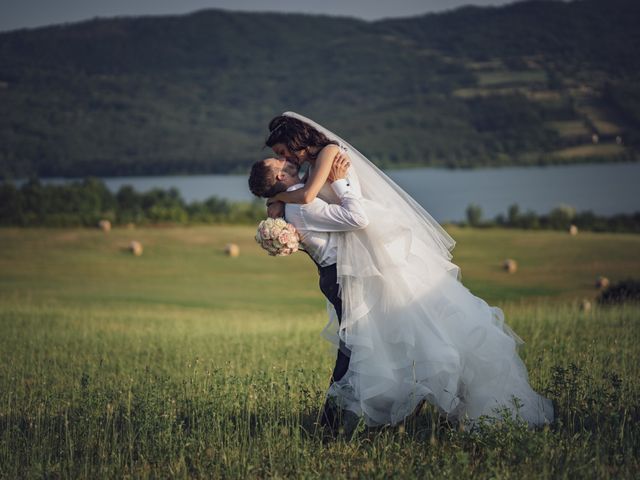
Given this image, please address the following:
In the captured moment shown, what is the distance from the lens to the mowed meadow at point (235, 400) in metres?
4.47

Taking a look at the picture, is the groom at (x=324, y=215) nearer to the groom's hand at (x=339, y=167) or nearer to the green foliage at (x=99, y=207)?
the groom's hand at (x=339, y=167)

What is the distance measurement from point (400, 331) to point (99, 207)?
4688 cm

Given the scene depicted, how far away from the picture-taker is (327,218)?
5.02 m

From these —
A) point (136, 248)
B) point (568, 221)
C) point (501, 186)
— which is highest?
point (501, 186)

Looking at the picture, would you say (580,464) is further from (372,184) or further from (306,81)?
(306,81)

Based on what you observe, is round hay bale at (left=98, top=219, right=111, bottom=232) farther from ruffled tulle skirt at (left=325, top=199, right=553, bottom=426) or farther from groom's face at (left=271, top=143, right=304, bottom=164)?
ruffled tulle skirt at (left=325, top=199, right=553, bottom=426)

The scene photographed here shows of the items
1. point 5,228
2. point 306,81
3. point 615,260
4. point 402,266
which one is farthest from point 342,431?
point 306,81

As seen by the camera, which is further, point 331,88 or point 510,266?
point 331,88

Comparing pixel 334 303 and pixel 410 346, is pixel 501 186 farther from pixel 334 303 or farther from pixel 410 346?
pixel 410 346

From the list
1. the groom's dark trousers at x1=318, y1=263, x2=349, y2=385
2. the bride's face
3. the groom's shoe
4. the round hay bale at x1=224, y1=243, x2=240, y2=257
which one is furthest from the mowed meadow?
the round hay bale at x1=224, y1=243, x2=240, y2=257

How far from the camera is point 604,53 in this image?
4545 inches

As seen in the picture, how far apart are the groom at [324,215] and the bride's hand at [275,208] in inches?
2.5

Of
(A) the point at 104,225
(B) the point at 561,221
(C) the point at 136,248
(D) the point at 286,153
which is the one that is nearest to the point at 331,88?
(B) the point at 561,221

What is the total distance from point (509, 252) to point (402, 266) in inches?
1017
